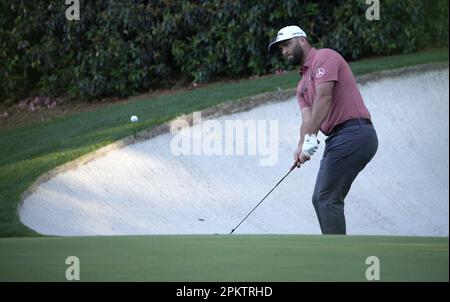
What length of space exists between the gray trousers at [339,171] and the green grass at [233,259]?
32.3 inches

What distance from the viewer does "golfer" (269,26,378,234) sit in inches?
279

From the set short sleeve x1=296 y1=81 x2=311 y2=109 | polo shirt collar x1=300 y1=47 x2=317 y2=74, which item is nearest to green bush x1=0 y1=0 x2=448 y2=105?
short sleeve x1=296 y1=81 x2=311 y2=109

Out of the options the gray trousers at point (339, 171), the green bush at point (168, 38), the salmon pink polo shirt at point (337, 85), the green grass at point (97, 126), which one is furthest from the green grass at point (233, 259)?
the green bush at point (168, 38)

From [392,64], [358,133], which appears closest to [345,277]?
[358,133]

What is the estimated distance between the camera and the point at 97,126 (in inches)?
566

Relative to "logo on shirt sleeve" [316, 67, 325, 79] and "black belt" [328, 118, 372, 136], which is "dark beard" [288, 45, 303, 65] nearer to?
"logo on shirt sleeve" [316, 67, 325, 79]

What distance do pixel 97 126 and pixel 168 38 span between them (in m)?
2.96

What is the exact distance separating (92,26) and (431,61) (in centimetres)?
585

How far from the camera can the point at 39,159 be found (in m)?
12.9

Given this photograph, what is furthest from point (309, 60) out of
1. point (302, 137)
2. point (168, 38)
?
point (168, 38)

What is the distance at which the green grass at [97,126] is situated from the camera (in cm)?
1252

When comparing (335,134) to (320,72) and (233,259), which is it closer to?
(320,72)

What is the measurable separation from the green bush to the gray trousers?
843cm
